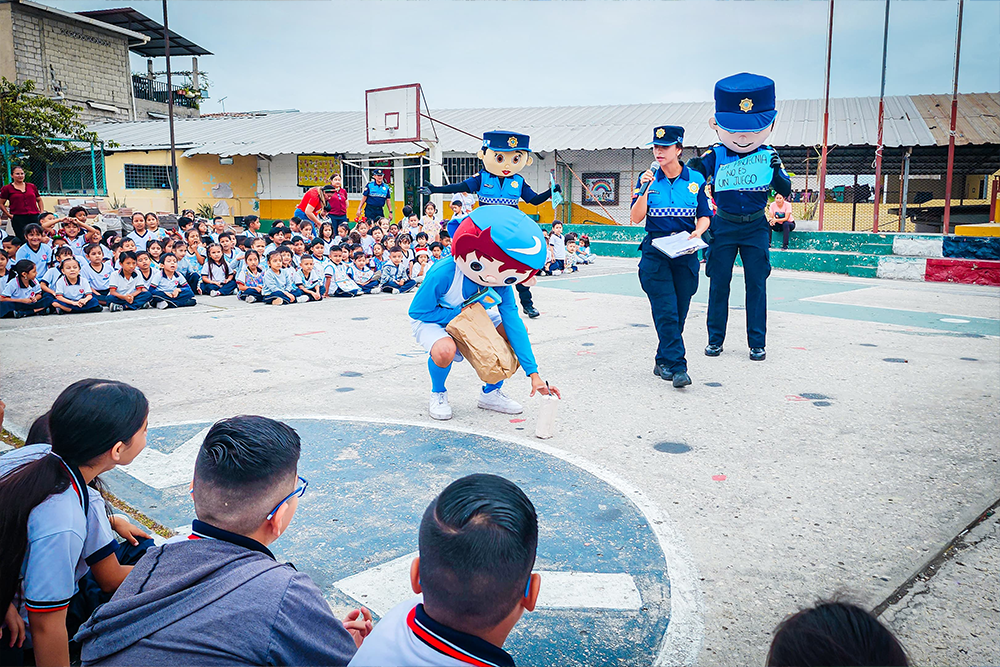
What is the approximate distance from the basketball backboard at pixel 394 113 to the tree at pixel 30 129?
6795mm

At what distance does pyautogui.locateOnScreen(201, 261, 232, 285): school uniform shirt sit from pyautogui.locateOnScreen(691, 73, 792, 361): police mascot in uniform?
682 cm

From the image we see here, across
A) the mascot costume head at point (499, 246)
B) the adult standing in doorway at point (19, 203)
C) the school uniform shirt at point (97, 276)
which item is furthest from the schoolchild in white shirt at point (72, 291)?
the mascot costume head at point (499, 246)

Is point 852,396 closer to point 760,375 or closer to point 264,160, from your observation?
point 760,375

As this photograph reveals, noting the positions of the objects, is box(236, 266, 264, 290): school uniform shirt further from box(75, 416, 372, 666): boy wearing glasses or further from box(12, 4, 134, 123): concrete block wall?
box(12, 4, 134, 123): concrete block wall

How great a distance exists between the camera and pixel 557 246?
1295 centimetres

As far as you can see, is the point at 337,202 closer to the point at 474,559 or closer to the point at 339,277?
the point at 339,277

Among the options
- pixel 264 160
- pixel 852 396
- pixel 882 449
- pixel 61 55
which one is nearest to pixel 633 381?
pixel 852 396

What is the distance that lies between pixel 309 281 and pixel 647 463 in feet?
23.4

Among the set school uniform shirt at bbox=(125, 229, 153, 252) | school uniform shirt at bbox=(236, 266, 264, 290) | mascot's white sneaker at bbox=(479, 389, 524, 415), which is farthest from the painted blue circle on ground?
school uniform shirt at bbox=(125, 229, 153, 252)

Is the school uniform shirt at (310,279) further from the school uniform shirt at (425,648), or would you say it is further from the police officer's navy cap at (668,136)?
the school uniform shirt at (425,648)

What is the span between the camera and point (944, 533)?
2730 millimetres

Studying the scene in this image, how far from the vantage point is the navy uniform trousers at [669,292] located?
197 inches

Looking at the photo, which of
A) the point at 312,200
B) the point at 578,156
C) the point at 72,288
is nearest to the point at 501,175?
the point at 72,288

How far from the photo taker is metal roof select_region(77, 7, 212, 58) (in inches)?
1060
